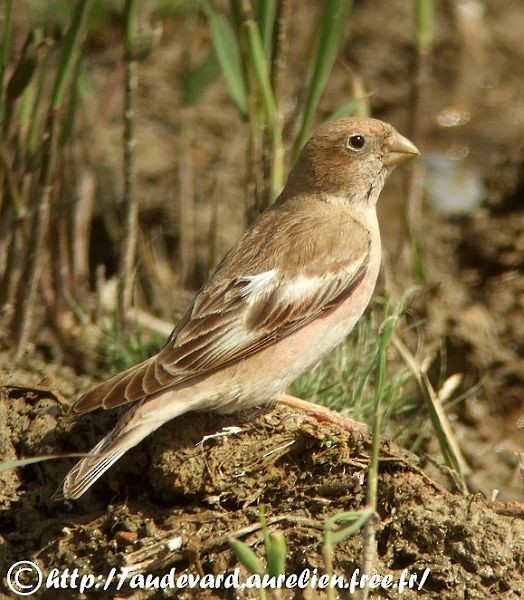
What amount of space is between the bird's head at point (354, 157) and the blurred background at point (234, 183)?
0.19 m

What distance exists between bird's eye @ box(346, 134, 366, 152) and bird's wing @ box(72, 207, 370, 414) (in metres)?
0.44

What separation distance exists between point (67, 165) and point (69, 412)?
258cm

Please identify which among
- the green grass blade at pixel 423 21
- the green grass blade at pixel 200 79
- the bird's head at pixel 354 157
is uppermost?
the green grass blade at pixel 423 21

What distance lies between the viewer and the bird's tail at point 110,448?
4.66 meters

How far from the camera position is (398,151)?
5953mm

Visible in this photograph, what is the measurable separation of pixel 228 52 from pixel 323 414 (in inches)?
80.3

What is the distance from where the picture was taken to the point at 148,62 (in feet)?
32.3

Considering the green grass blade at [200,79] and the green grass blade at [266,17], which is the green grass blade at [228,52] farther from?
the green grass blade at [200,79]

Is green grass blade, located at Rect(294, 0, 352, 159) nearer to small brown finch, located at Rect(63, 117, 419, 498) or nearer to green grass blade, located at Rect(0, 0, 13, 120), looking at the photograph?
small brown finch, located at Rect(63, 117, 419, 498)

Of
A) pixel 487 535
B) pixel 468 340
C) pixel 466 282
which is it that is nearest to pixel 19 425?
pixel 487 535

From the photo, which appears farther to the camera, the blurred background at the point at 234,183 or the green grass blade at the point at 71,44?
the blurred background at the point at 234,183

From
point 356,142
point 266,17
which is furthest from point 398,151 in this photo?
point 266,17

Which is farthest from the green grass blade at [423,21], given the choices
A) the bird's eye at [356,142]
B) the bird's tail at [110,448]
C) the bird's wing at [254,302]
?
the bird's tail at [110,448]

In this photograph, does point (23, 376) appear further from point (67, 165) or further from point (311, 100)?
point (311, 100)
